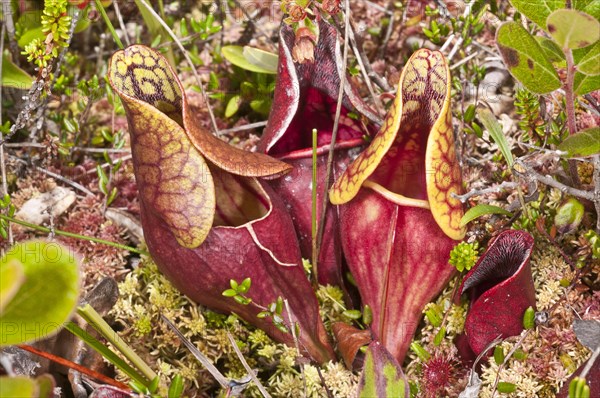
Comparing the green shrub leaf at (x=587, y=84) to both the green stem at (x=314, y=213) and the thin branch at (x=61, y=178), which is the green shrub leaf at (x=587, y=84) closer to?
the green stem at (x=314, y=213)

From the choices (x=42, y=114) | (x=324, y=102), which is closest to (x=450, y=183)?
(x=324, y=102)

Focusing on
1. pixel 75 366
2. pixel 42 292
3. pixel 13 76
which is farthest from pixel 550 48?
pixel 13 76

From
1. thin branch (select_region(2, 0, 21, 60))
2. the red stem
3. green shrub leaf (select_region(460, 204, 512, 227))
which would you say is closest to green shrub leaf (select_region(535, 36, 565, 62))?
green shrub leaf (select_region(460, 204, 512, 227))

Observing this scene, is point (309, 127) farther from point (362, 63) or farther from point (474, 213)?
point (474, 213)

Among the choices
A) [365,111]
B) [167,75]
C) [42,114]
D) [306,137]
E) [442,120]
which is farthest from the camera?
[42,114]

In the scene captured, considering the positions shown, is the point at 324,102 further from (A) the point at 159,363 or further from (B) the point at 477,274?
(A) the point at 159,363
